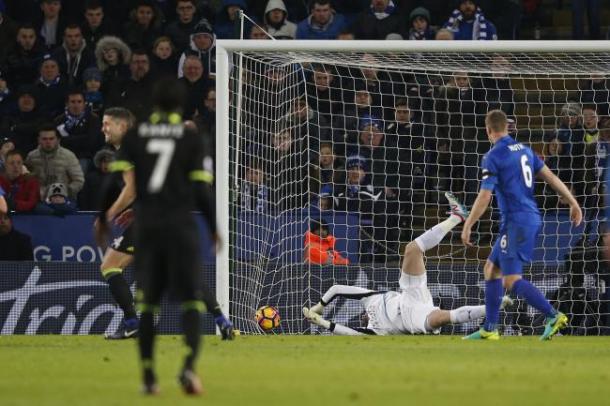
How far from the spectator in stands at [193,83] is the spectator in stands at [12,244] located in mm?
3311

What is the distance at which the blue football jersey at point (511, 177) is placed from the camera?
1409 centimetres

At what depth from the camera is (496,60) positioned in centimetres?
1712

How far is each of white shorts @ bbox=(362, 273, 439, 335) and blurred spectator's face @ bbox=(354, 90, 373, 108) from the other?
2.71m

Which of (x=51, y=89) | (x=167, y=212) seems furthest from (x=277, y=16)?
(x=167, y=212)

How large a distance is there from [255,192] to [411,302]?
2.21 metres

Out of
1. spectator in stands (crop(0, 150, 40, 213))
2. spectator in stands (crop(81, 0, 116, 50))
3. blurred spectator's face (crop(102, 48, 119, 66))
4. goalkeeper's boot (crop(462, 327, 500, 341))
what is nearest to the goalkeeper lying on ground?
goalkeeper's boot (crop(462, 327, 500, 341))

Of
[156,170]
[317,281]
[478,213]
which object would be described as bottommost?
[317,281]

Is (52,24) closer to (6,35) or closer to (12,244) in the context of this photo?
(6,35)

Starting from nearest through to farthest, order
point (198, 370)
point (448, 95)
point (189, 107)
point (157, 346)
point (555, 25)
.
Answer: point (198, 370) < point (157, 346) < point (448, 95) < point (189, 107) < point (555, 25)

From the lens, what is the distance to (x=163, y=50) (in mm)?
20438

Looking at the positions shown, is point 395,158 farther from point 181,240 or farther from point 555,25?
point 181,240

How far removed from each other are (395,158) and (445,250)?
135 cm

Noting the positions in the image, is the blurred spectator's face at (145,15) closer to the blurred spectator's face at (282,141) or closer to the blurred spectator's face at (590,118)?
the blurred spectator's face at (282,141)

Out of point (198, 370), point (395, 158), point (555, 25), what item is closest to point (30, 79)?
point (395, 158)
